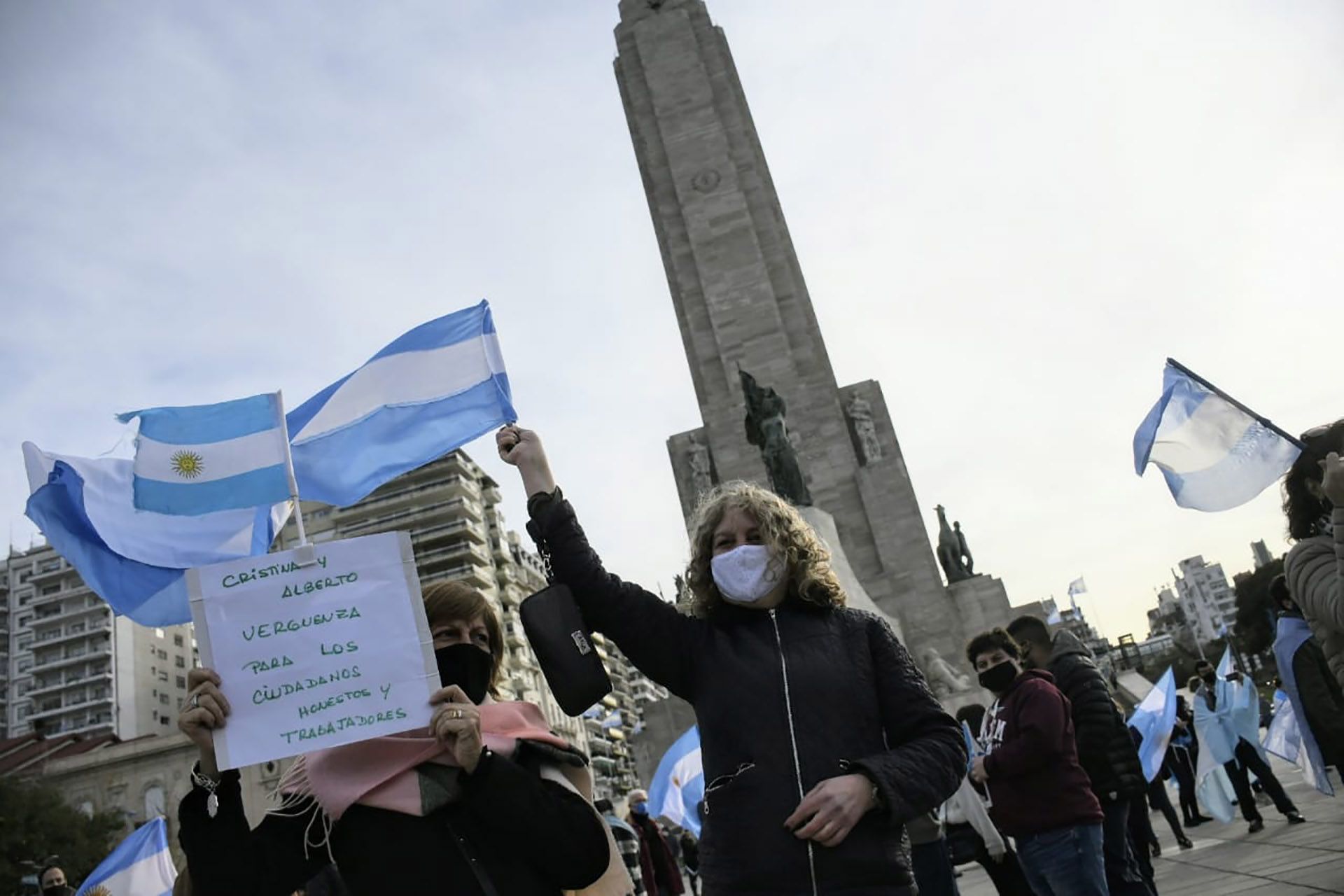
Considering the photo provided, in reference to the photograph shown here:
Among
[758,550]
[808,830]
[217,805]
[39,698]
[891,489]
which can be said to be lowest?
[808,830]

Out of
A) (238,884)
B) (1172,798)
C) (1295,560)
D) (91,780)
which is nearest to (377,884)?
(238,884)

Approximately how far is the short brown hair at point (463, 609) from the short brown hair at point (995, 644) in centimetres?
266

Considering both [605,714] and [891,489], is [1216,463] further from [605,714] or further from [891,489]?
[605,714]

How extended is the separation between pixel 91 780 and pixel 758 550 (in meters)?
44.3

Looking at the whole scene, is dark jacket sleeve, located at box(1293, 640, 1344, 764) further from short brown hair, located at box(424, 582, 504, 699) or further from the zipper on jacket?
short brown hair, located at box(424, 582, 504, 699)

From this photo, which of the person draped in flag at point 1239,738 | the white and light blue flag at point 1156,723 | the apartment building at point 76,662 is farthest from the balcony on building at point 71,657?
the person draped in flag at point 1239,738

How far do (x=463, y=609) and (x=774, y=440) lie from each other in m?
16.1

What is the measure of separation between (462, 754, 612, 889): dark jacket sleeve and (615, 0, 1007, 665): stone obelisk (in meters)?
21.0

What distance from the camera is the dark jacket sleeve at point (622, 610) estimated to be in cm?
255

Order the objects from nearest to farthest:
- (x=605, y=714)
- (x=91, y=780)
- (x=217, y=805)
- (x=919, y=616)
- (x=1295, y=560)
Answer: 1. (x=217, y=805)
2. (x=1295, y=560)
3. (x=919, y=616)
4. (x=91, y=780)
5. (x=605, y=714)

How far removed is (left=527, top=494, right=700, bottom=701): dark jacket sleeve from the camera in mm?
2555

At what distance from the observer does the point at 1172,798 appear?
1395cm

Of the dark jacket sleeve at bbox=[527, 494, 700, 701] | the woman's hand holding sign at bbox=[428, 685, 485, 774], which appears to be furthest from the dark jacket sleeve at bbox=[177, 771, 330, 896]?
the dark jacket sleeve at bbox=[527, 494, 700, 701]

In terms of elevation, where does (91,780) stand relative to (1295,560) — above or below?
above
